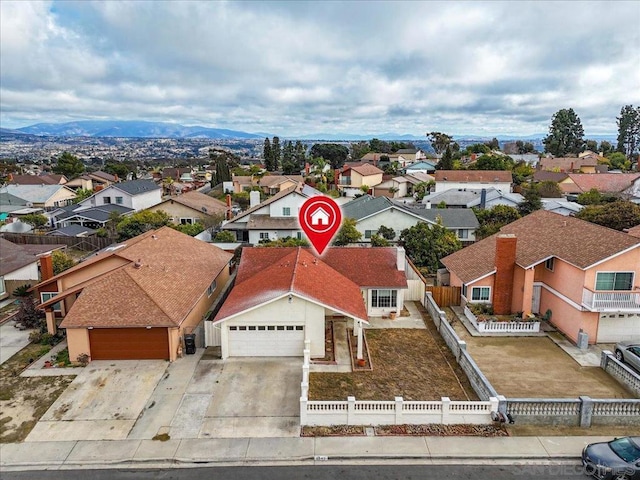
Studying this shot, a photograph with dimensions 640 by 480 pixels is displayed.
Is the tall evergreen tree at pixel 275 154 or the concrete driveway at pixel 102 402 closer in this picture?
the concrete driveway at pixel 102 402

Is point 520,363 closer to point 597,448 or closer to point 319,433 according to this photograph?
point 597,448

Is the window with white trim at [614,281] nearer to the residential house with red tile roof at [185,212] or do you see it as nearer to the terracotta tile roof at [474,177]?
the residential house with red tile roof at [185,212]

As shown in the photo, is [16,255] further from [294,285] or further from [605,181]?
[605,181]

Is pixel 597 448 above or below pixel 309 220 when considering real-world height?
below

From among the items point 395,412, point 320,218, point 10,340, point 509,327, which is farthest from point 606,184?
point 10,340

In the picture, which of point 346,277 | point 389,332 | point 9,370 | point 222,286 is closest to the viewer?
point 9,370

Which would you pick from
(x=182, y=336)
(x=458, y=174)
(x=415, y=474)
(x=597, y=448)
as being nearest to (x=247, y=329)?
(x=182, y=336)

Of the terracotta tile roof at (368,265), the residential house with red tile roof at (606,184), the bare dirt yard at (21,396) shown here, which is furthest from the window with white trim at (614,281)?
the residential house with red tile roof at (606,184)
